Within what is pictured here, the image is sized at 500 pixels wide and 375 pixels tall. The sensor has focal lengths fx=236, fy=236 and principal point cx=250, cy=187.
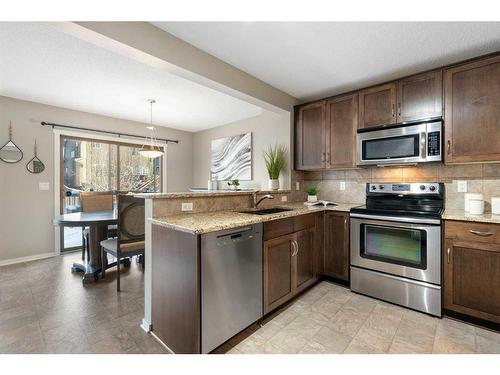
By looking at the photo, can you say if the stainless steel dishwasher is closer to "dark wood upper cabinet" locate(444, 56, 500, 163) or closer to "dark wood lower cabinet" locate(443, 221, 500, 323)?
"dark wood lower cabinet" locate(443, 221, 500, 323)

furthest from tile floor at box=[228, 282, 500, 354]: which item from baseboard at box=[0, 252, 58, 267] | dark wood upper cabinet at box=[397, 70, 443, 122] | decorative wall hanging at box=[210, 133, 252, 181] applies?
baseboard at box=[0, 252, 58, 267]

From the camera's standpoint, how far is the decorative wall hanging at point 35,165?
3551mm

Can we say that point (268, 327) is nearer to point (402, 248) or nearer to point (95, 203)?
point (402, 248)

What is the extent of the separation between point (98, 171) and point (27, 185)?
3.39 ft

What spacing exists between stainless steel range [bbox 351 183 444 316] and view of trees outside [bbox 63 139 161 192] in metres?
4.18

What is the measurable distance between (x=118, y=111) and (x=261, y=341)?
407cm

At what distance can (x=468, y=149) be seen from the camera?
2.13m

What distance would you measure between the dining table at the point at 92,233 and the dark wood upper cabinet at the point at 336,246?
2.51 meters

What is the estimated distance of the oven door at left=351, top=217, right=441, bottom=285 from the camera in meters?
2.06

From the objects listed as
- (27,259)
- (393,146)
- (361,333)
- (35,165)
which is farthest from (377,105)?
(27,259)

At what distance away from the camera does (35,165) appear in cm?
360

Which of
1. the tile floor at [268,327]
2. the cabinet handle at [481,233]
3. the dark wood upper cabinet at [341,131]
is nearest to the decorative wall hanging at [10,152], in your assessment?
the tile floor at [268,327]

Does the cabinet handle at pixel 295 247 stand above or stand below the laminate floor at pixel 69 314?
above

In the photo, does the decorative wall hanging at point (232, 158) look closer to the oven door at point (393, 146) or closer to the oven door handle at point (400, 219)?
the oven door at point (393, 146)
